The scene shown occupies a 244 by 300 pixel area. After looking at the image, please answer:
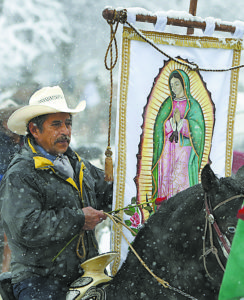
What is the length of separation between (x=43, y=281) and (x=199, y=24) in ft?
8.42

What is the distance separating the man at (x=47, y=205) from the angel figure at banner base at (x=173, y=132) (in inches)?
23.1

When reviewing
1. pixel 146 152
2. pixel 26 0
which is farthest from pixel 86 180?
pixel 26 0

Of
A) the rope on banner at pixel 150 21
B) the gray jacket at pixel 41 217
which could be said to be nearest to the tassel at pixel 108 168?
the gray jacket at pixel 41 217

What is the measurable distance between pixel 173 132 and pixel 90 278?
5.14ft

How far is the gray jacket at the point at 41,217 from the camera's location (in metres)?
2.62

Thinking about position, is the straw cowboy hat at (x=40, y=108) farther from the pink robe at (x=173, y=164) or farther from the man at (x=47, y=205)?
the pink robe at (x=173, y=164)

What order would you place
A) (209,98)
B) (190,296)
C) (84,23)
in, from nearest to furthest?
(190,296)
(209,98)
(84,23)

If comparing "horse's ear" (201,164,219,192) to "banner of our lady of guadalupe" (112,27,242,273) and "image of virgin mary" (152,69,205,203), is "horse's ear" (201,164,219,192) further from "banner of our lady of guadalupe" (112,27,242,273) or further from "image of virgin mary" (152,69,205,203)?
"image of virgin mary" (152,69,205,203)

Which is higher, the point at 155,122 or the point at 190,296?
the point at 155,122

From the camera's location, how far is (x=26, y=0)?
18156mm

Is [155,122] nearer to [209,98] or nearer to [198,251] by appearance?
[209,98]

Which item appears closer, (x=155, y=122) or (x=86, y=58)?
(x=155, y=122)

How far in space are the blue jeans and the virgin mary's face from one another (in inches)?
76.2

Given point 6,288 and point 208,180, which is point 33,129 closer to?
point 6,288
